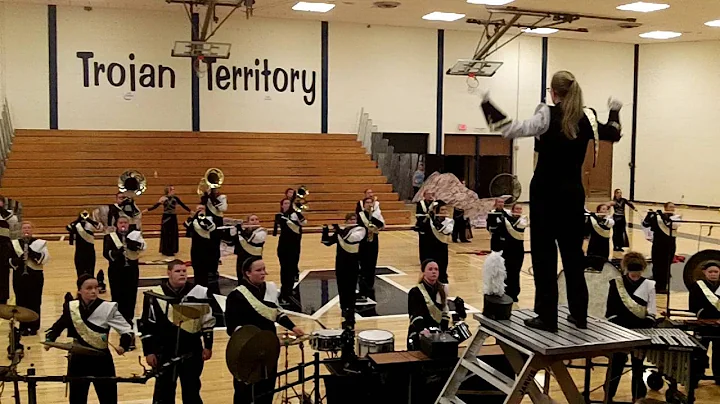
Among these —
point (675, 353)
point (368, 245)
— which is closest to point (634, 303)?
point (675, 353)

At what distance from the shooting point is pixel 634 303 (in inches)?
251

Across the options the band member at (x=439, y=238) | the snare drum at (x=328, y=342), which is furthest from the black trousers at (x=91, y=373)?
the band member at (x=439, y=238)

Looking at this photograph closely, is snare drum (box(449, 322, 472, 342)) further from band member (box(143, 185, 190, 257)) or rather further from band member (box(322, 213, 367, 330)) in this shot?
band member (box(143, 185, 190, 257))

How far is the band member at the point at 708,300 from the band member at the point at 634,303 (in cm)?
63

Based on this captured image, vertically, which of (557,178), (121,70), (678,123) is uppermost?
(121,70)

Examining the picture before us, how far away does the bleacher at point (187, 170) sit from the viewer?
1816 cm

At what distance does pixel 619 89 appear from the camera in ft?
85.6

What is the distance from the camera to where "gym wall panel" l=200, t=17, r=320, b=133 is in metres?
21.9

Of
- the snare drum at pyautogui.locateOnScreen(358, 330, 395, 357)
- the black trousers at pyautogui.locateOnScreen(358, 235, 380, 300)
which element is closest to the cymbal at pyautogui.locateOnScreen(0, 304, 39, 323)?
the snare drum at pyautogui.locateOnScreen(358, 330, 395, 357)

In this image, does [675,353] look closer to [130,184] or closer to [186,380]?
[186,380]

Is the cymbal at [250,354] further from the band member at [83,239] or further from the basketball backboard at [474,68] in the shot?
the basketball backboard at [474,68]

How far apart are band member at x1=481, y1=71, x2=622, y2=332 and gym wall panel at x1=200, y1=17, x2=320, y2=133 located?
1849 centimetres

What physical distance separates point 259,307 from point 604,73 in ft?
75.5

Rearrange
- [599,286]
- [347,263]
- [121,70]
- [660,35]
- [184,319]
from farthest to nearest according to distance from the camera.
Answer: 1. [660,35]
2. [121,70]
3. [347,263]
4. [599,286]
5. [184,319]
